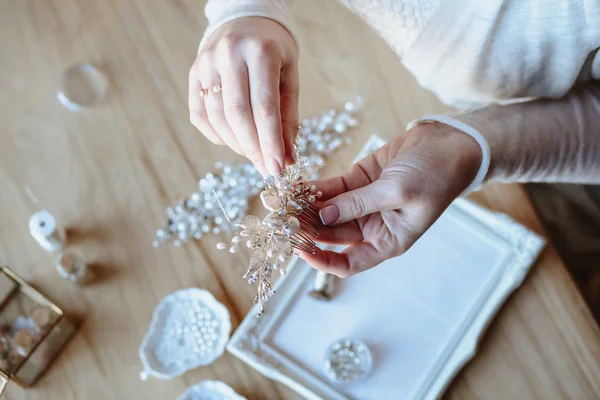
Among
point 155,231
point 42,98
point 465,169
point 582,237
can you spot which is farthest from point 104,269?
point 582,237

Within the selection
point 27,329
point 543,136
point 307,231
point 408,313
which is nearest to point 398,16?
point 543,136

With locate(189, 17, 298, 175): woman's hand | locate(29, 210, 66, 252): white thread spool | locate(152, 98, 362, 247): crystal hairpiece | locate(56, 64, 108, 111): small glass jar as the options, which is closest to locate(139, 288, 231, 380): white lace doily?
locate(152, 98, 362, 247): crystal hairpiece

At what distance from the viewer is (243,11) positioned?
816 mm

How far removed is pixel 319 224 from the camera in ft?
2.51

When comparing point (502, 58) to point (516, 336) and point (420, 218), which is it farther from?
point (516, 336)

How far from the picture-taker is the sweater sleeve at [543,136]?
853mm

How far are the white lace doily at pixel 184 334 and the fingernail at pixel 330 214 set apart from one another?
1.21 ft

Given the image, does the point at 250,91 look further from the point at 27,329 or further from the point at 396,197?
the point at 27,329

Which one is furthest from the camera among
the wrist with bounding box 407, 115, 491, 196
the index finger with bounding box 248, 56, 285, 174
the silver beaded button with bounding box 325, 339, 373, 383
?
the silver beaded button with bounding box 325, 339, 373, 383

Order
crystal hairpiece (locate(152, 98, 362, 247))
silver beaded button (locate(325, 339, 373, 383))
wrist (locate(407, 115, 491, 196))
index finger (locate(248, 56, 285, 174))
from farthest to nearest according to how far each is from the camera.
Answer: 1. crystal hairpiece (locate(152, 98, 362, 247))
2. silver beaded button (locate(325, 339, 373, 383))
3. wrist (locate(407, 115, 491, 196))
4. index finger (locate(248, 56, 285, 174))

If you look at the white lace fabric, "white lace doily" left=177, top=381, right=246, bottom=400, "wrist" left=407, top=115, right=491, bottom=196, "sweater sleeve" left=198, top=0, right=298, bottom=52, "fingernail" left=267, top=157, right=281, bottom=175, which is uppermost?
"sweater sleeve" left=198, top=0, right=298, bottom=52

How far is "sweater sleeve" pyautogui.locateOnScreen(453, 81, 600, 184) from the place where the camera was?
85 centimetres

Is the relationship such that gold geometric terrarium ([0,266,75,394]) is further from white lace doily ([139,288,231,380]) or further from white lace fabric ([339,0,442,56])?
white lace fabric ([339,0,442,56])

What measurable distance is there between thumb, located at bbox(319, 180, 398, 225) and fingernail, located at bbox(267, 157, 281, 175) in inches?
3.5
